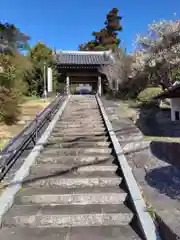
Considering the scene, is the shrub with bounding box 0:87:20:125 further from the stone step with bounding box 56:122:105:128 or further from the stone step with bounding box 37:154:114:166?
the stone step with bounding box 37:154:114:166

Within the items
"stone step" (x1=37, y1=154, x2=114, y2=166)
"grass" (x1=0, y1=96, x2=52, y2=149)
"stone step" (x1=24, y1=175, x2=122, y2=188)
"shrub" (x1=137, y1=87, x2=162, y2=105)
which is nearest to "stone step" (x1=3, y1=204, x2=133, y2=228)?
"stone step" (x1=24, y1=175, x2=122, y2=188)

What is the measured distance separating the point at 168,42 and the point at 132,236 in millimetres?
15997

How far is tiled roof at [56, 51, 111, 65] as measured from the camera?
80.8ft

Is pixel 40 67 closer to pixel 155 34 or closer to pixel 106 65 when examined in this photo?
pixel 106 65

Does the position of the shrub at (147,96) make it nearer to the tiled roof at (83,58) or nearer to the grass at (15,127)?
the grass at (15,127)

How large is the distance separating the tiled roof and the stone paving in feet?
60.6

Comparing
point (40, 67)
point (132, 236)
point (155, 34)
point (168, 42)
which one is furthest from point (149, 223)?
point (40, 67)

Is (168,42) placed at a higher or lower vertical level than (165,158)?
higher

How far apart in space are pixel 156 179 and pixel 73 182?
4.69 ft

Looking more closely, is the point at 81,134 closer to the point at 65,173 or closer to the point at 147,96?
the point at 65,173

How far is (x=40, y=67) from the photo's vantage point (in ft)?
69.2

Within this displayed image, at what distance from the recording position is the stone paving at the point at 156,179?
3046mm

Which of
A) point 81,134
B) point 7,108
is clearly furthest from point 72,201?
point 7,108

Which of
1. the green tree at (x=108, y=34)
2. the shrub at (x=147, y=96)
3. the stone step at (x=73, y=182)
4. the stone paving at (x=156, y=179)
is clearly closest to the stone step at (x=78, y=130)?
the stone paving at (x=156, y=179)
